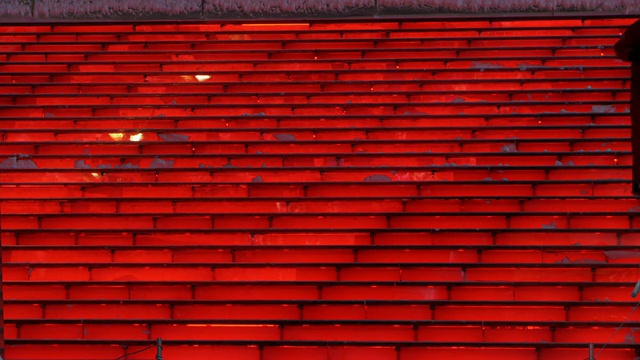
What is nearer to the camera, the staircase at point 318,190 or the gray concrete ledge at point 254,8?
the staircase at point 318,190

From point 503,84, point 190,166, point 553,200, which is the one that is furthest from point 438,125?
point 190,166

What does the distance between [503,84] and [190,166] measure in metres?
2.14

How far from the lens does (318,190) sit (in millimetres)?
4773

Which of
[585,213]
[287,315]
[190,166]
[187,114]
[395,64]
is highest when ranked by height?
[395,64]

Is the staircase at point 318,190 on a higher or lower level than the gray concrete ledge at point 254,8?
lower

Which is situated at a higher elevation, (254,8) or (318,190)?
(254,8)

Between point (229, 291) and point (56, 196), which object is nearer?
point (229, 291)

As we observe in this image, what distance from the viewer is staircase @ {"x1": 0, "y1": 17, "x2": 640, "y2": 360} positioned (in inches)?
162

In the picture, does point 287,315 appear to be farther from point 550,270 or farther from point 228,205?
point 550,270

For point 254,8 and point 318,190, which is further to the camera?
point 254,8

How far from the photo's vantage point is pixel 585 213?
447 centimetres

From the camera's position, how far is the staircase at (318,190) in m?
4.11

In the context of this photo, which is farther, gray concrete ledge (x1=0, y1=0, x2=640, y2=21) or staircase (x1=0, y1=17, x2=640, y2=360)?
gray concrete ledge (x1=0, y1=0, x2=640, y2=21)

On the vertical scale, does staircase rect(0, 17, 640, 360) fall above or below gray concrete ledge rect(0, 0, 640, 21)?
below
